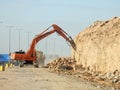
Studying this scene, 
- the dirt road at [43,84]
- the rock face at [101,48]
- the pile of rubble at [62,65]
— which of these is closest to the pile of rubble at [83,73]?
the pile of rubble at [62,65]

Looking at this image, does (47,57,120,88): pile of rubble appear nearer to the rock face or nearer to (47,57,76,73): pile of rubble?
(47,57,76,73): pile of rubble

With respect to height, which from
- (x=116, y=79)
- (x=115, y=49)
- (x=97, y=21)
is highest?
(x=97, y=21)

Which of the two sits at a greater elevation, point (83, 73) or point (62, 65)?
point (62, 65)

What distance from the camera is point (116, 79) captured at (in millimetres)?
36281

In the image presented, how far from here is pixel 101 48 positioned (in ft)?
162

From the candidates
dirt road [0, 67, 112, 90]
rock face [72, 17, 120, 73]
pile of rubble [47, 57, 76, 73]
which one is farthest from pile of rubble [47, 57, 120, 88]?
dirt road [0, 67, 112, 90]

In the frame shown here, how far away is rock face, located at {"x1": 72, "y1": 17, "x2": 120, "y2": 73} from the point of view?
43594 mm

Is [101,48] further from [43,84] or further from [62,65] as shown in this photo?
[43,84]

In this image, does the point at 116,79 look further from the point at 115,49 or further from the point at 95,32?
the point at 95,32

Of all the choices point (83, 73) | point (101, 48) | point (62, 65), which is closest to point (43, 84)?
point (83, 73)

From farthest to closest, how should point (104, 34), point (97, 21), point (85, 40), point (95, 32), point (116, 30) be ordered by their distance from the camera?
point (97, 21)
point (85, 40)
point (95, 32)
point (104, 34)
point (116, 30)

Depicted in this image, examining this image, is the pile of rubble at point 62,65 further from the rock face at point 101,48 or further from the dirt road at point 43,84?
the dirt road at point 43,84

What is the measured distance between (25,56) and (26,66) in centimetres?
235

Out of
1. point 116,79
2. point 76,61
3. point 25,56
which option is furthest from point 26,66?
point 116,79
